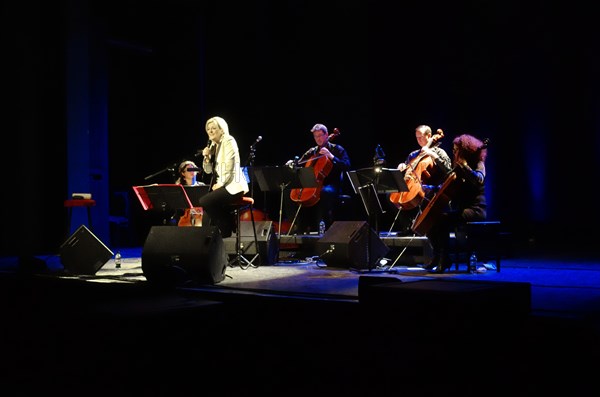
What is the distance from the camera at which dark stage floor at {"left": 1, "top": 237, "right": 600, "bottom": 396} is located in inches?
141

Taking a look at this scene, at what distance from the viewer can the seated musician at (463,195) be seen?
6559mm

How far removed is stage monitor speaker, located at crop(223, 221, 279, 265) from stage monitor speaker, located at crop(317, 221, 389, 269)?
741 millimetres

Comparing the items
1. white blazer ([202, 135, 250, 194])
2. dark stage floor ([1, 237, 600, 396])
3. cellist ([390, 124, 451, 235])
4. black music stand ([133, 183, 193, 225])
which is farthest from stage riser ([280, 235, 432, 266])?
dark stage floor ([1, 237, 600, 396])

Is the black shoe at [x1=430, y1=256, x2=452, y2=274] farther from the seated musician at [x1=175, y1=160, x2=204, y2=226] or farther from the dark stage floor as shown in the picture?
the seated musician at [x1=175, y1=160, x2=204, y2=226]

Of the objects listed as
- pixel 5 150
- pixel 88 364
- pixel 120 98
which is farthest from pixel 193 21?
pixel 88 364

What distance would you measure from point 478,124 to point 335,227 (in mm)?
2869

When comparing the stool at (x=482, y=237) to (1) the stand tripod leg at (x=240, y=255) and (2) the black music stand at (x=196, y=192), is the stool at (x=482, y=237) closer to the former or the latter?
(1) the stand tripod leg at (x=240, y=255)

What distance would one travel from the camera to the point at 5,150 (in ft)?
31.9

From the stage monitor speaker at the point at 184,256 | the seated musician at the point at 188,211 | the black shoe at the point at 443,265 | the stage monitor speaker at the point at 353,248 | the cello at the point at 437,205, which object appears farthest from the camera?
the seated musician at the point at 188,211

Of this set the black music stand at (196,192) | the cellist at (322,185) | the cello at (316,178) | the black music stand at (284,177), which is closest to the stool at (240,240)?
the black music stand at (196,192)

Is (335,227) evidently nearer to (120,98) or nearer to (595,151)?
(595,151)

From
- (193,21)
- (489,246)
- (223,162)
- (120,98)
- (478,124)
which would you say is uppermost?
(193,21)

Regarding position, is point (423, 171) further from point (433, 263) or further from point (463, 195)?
point (433, 263)

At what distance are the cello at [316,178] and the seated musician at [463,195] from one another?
2.09 meters
